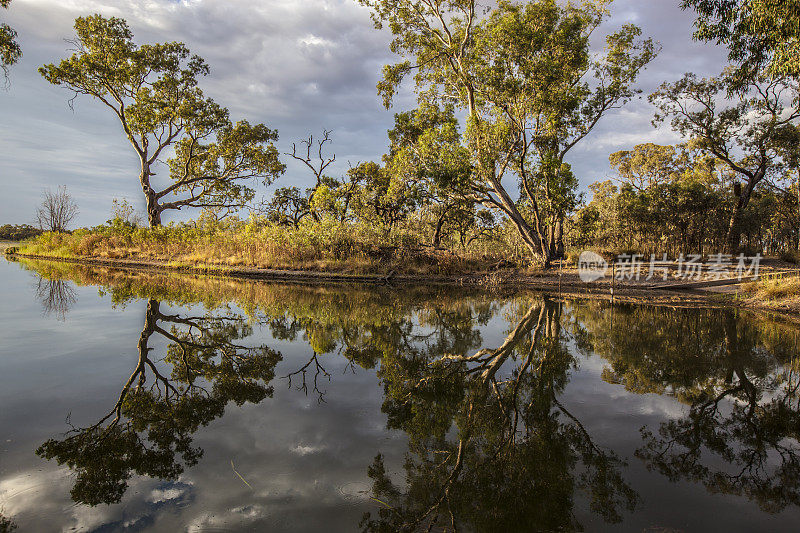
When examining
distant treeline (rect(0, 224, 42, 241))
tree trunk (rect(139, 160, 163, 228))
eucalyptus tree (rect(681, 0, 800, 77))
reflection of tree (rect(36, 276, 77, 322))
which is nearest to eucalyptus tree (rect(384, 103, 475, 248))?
eucalyptus tree (rect(681, 0, 800, 77))

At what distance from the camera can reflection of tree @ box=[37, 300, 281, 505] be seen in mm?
3094

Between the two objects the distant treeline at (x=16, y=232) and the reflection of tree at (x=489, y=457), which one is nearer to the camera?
the reflection of tree at (x=489, y=457)

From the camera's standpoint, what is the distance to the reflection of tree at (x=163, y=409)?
A: 3.09 meters

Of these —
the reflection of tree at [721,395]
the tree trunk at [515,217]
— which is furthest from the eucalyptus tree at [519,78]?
the reflection of tree at [721,395]

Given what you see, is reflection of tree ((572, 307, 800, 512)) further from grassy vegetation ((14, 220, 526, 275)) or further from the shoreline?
grassy vegetation ((14, 220, 526, 275))

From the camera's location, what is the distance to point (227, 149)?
32844mm

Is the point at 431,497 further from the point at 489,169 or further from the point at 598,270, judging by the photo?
the point at 598,270

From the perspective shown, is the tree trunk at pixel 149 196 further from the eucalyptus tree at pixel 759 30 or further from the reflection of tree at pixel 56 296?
the eucalyptus tree at pixel 759 30

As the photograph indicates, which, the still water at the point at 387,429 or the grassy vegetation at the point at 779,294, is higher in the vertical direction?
the grassy vegetation at the point at 779,294

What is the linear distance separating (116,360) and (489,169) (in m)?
19.7

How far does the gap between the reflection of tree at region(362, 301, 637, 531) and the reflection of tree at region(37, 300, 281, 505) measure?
1771 mm

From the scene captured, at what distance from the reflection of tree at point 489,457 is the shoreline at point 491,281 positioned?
12190 mm

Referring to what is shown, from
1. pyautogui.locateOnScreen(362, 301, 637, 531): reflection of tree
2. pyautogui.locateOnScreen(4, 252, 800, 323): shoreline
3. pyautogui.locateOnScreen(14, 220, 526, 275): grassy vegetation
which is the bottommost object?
pyautogui.locateOnScreen(362, 301, 637, 531): reflection of tree

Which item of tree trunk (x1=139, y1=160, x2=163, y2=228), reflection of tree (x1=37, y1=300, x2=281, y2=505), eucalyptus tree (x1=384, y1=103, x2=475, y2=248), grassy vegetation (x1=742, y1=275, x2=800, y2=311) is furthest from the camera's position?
tree trunk (x1=139, y1=160, x2=163, y2=228)
